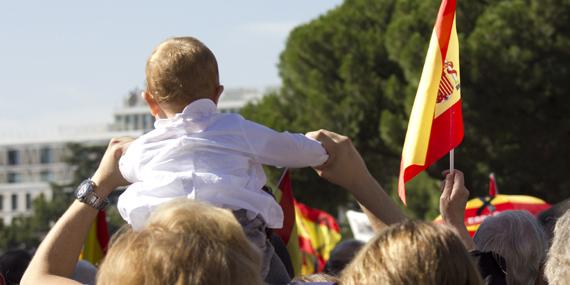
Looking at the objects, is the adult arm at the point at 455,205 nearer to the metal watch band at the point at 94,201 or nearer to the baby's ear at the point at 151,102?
the baby's ear at the point at 151,102

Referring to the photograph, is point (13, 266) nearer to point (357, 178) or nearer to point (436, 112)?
point (436, 112)

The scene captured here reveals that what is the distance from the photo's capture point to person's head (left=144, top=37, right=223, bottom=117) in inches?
130

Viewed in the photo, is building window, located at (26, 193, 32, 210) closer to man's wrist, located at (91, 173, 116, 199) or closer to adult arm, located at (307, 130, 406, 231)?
man's wrist, located at (91, 173, 116, 199)

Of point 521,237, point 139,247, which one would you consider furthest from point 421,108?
point 139,247

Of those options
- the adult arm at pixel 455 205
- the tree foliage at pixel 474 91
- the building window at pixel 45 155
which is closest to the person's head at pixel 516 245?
the adult arm at pixel 455 205

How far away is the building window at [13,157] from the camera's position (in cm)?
15438

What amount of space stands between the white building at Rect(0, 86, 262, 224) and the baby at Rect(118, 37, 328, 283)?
5332 inches

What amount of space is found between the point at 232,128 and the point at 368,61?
89.2 ft

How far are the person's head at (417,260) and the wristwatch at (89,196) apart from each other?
968mm

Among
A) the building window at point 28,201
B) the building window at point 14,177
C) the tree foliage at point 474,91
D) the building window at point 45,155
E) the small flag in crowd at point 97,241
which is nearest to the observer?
the small flag in crowd at point 97,241

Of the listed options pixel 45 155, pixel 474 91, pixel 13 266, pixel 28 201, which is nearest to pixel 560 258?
pixel 13 266

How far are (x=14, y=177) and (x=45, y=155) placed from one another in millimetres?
4699

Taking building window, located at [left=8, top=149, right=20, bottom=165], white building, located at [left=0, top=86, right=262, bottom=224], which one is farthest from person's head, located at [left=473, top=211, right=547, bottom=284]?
building window, located at [left=8, top=149, right=20, bottom=165]

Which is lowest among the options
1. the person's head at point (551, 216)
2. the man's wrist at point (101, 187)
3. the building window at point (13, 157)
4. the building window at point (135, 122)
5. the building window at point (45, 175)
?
the building window at point (45, 175)
